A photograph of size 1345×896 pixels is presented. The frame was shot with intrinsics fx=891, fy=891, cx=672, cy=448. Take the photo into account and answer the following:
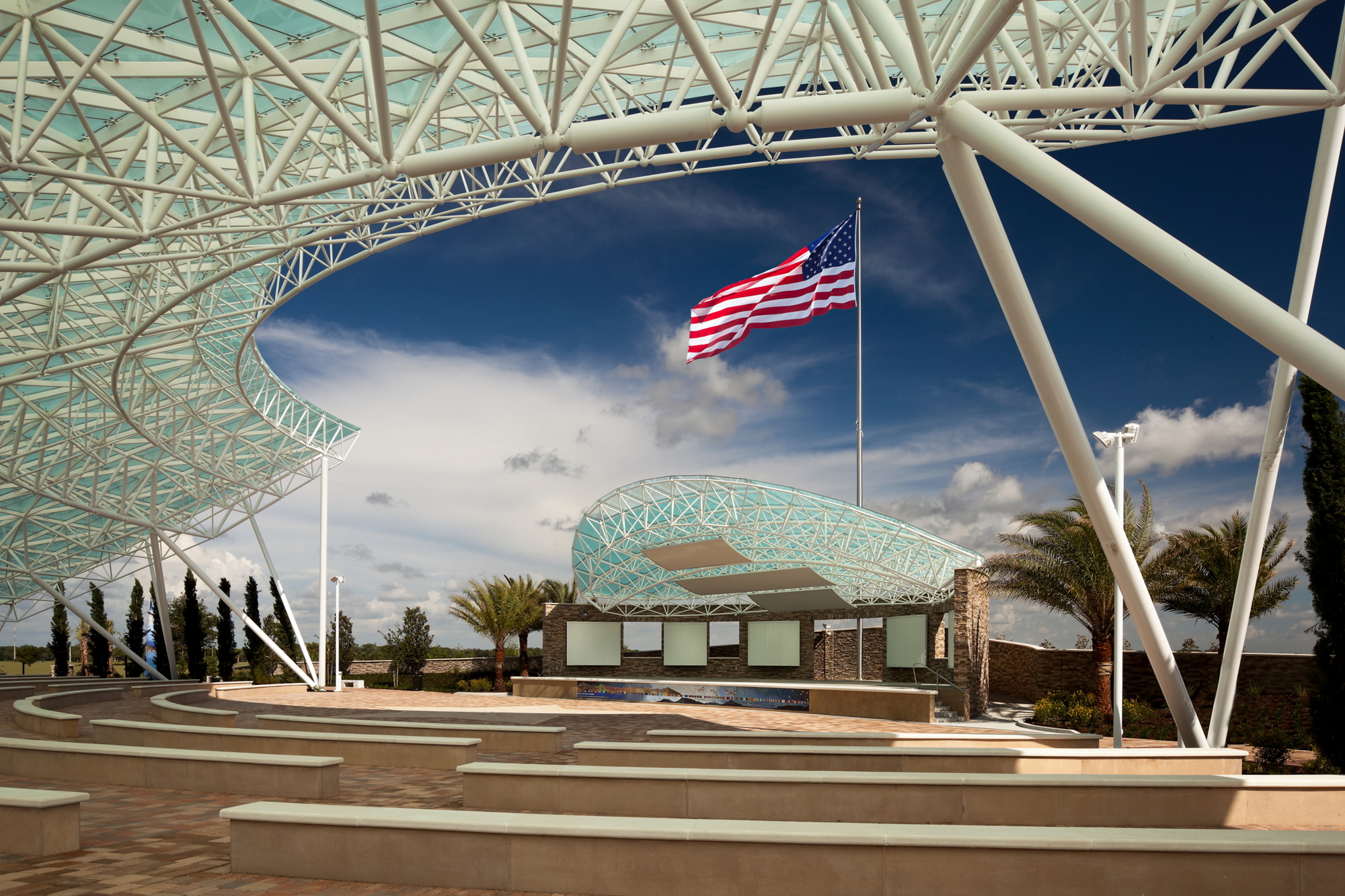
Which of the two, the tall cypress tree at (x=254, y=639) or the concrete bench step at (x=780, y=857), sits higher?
the concrete bench step at (x=780, y=857)

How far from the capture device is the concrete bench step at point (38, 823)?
26.7ft

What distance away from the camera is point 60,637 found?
197 ft

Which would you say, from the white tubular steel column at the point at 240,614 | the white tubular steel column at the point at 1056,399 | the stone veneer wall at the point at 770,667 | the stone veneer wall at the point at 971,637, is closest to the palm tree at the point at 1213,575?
the stone veneer wall at the point at 971,637

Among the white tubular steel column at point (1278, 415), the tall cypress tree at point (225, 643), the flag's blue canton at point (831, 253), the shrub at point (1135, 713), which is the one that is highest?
the flag's blue canton at point (831, 253)

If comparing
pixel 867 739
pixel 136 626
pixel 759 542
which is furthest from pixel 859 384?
pixel 136 626

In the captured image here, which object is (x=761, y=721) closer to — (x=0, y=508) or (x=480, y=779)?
(x=480, y=779)

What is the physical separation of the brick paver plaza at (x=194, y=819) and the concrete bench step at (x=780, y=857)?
0.84 feet

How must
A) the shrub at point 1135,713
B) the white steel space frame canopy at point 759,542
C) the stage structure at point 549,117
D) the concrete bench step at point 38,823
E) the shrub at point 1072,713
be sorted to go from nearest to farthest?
the concrete bench step at point 38,823
the stage structure at point 549,117
the shrub at point 1135,713
the shrub at point 1072,713
the white steel space frame canopy at point 759,542

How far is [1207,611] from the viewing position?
1058 inches

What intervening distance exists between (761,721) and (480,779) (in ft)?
48.3

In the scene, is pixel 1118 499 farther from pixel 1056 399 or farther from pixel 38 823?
pixel 38 823

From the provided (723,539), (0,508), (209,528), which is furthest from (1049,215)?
(0,508)

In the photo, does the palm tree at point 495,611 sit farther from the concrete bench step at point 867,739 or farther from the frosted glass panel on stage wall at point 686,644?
the concrete bench step at point 867,739

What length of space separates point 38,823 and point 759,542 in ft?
102
